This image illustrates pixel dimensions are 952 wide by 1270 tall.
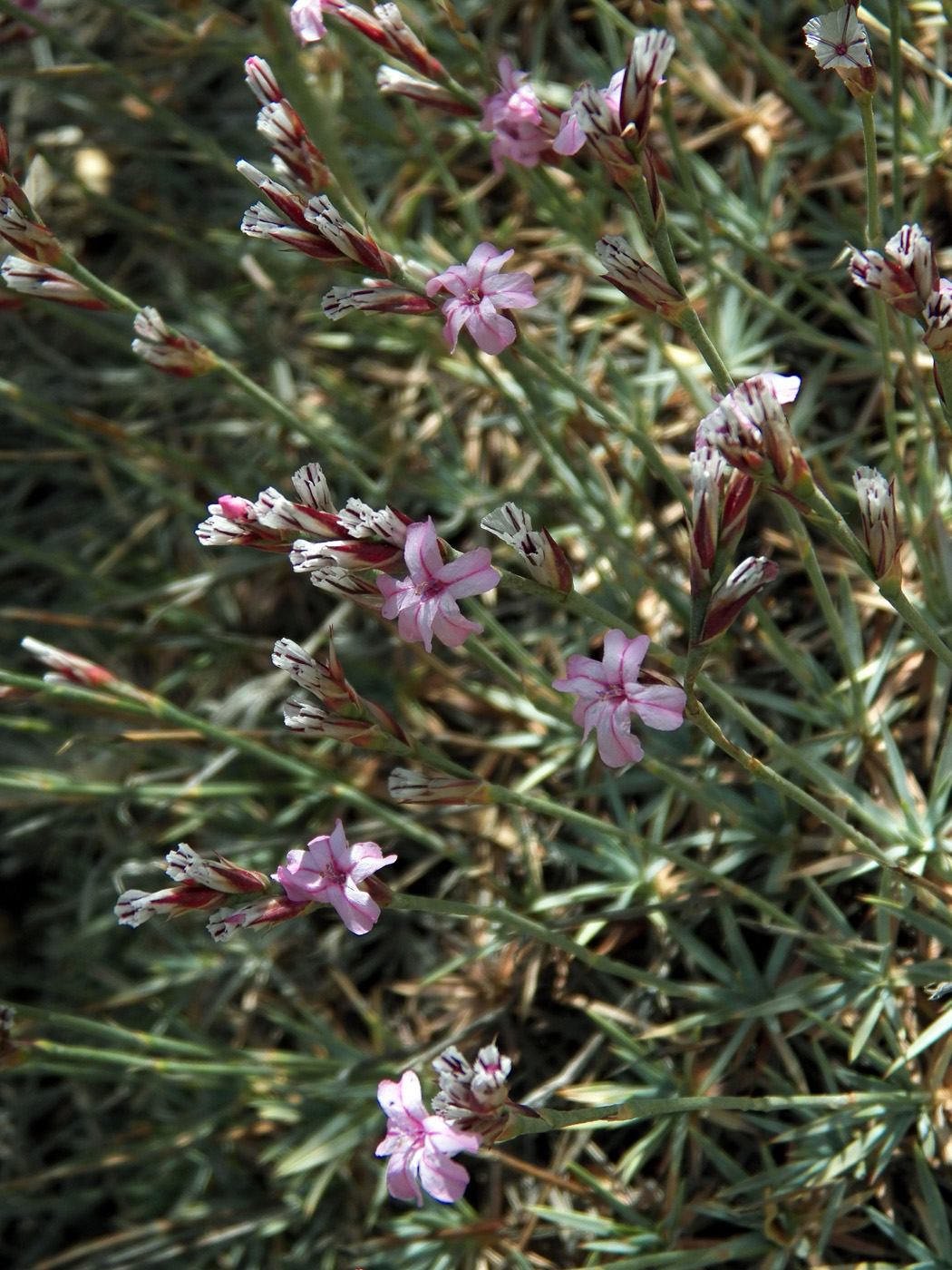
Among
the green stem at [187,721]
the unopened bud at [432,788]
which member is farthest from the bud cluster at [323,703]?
the green stem at [187,721]

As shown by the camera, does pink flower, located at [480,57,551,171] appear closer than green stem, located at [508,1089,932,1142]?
No

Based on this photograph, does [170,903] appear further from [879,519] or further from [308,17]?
[308,17]

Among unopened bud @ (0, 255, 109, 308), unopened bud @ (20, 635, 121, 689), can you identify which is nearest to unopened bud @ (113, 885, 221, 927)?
unopened bud @ (20, 635, 121, 689)

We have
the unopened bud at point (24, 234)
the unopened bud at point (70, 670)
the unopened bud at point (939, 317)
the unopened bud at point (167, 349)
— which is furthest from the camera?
the unopened bud at point (70, 670)

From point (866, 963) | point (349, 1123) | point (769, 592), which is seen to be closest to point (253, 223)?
point (769, 592)

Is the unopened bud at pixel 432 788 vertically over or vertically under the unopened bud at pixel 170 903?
over

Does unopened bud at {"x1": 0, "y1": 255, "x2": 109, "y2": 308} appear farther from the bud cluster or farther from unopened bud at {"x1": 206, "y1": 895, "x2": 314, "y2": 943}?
unopened bud at {"x1": 206, "y1": 895, "x2": 314, "y2": 943}

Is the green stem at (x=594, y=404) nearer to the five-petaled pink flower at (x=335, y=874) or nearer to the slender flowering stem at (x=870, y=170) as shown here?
the slender flowering stem at (x=870, y=170)
